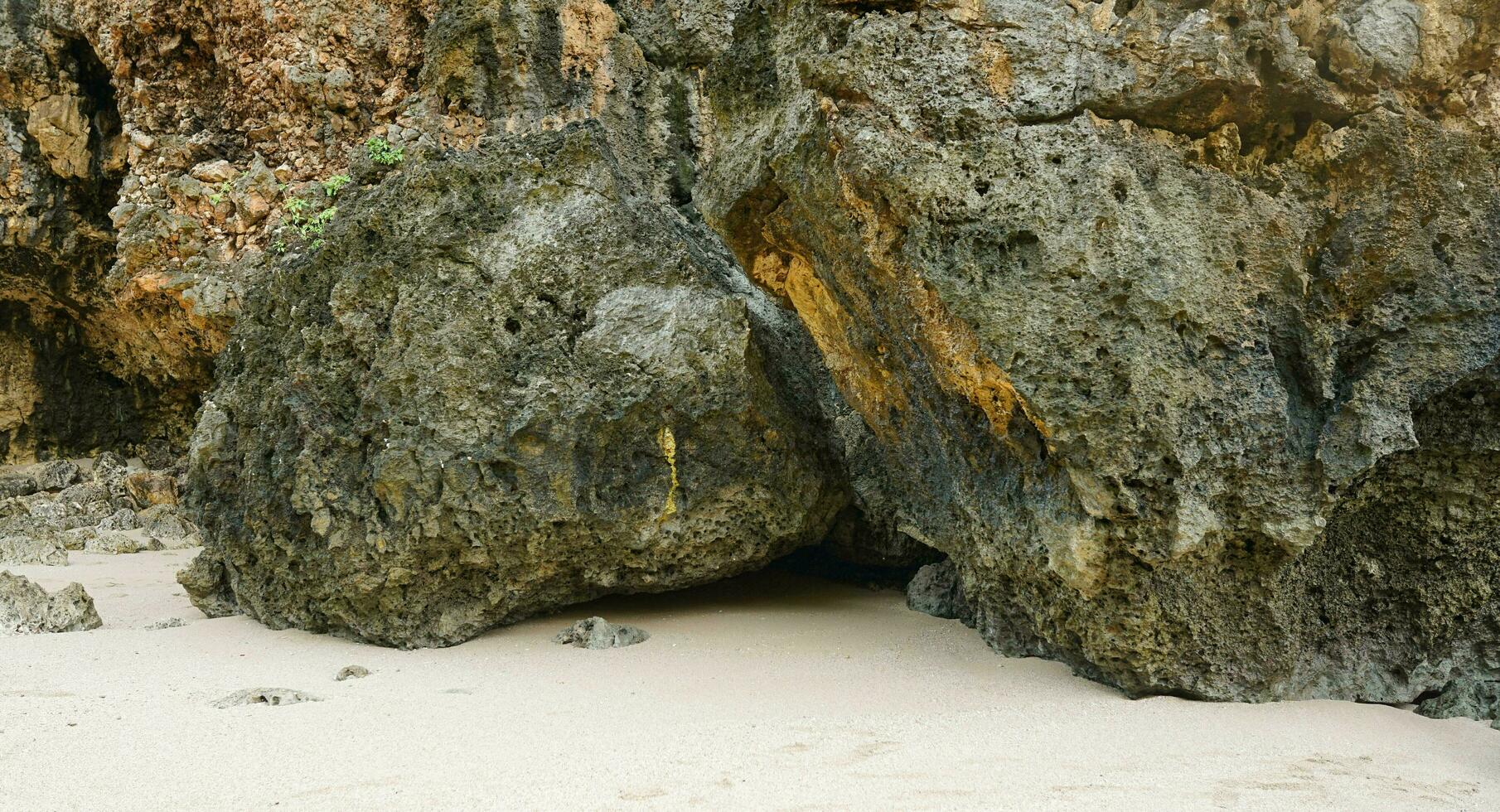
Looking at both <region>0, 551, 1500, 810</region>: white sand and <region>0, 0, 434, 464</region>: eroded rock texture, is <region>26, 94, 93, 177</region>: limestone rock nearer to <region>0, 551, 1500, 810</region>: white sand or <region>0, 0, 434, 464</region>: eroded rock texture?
<region>0, 0, 434, 464</region>: eroded rock texture

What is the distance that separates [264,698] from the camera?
412 centimetres

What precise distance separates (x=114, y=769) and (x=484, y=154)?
11.4 ft

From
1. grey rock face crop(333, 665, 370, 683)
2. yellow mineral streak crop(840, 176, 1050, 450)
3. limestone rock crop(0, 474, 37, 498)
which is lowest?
limestone rock crop(0, 474, 37, 498)

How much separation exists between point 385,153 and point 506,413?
2.76 metres

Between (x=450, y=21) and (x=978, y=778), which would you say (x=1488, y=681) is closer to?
(x=978, y=778)

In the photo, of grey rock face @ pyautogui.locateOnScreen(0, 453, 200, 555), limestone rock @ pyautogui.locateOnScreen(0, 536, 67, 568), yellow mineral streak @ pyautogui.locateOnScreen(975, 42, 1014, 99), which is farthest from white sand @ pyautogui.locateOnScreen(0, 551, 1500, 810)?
grey rock face @ pyautogui.locateOnScreen(0, 453, 200, 555)

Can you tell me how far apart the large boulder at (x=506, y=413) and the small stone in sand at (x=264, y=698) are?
1.10m

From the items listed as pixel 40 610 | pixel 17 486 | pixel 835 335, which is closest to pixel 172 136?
pixel 17 486

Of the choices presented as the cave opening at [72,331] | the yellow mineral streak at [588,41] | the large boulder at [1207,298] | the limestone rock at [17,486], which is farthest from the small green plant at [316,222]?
the limestone rock at [17,486]

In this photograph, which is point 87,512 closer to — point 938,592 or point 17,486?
point 17,486

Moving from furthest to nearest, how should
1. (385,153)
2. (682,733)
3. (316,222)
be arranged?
1. (316,222)
2. (385,153)
3. (682,733)

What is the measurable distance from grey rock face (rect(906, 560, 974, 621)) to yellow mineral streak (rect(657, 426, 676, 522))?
165 centimetres

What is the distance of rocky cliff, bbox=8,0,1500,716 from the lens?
3.81 metres

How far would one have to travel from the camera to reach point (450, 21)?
7035mm
